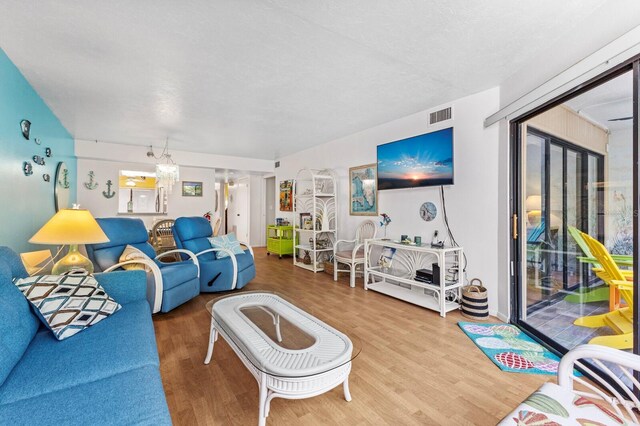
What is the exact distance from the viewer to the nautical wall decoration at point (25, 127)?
2504mm

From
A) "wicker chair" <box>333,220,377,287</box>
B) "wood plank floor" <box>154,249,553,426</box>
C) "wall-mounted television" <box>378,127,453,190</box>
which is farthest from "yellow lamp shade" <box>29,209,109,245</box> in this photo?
"wall-mounted television" <box>378,127,453,190</box>

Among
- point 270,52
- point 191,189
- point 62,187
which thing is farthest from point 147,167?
point 270,52

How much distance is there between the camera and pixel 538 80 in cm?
228

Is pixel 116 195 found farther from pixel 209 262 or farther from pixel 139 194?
pixel 209 262

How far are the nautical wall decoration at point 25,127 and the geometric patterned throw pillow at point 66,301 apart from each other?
1.78 m

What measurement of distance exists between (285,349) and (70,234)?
1.95 metres

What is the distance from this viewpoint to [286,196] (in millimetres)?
6535

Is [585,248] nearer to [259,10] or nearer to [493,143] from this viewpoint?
[493,143]

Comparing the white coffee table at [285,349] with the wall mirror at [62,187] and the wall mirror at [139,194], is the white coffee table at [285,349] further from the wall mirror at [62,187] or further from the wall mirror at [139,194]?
the wall mirror at [139,194]

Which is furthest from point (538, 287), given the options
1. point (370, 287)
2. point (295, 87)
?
point (295, 87)

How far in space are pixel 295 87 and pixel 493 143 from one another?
2093 mm

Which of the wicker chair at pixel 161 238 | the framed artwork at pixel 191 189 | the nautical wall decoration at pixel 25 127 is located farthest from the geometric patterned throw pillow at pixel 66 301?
the framed artwork at pixel 191 189

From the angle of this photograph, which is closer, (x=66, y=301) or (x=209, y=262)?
(x=66, y=301)

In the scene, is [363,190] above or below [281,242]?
above
